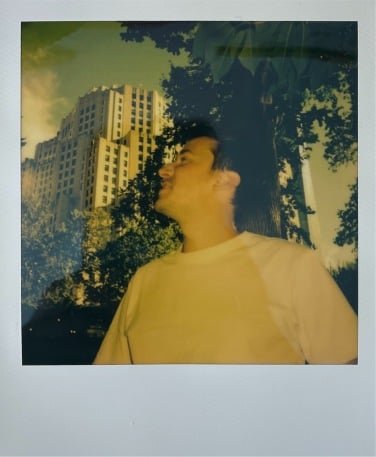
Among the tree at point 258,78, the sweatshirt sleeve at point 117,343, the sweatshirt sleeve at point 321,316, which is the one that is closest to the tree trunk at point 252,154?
the tree at point 258,78

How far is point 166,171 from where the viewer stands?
97 centimetres

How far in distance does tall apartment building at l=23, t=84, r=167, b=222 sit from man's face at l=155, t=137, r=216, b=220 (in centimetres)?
6

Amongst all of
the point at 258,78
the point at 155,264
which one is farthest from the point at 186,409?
the point at 258,78

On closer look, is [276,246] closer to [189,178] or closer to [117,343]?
[189,178]

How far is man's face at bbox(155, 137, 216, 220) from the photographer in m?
0.97

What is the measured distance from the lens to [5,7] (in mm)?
979

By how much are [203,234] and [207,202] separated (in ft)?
0.22

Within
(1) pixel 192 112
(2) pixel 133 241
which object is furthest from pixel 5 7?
(2) pixel 133 241

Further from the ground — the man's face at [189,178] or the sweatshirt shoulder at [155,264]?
the man's face at [189,178]

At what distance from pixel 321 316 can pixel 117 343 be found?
0.42m

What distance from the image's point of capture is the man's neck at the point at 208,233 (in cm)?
97

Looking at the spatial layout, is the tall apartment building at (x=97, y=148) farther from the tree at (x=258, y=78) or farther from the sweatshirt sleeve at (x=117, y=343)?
the sweatshirt sleeve at (x=117, y=343)

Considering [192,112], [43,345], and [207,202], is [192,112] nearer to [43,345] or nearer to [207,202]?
[207,202]

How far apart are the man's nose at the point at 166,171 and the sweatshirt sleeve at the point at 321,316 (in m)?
0.32
